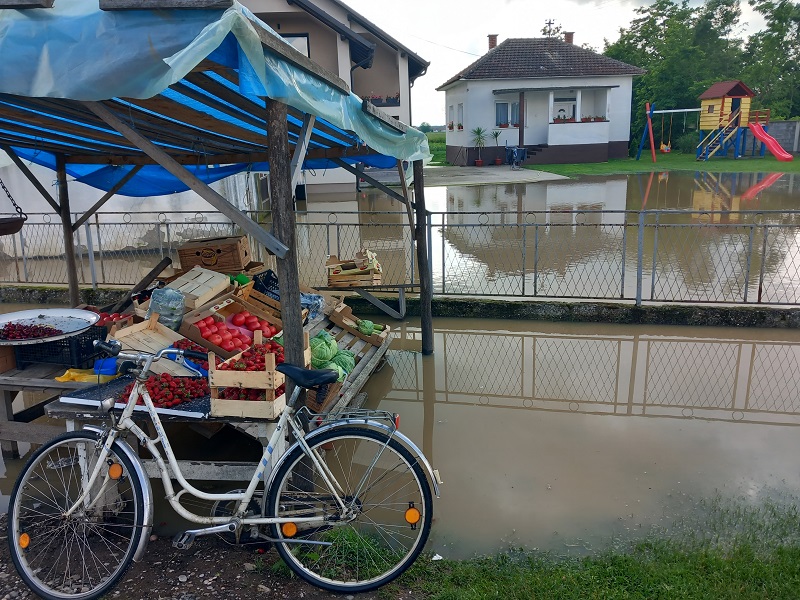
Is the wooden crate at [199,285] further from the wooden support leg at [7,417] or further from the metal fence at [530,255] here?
the metal fence at [530,255]

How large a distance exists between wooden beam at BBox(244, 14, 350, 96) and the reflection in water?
285cm

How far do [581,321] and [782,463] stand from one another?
12.1ft

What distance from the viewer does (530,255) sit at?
11.8m

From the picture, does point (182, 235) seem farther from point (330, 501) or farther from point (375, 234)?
point (330, 501)

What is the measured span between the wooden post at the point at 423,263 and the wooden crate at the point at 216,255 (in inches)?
78.9

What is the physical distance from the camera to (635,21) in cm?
4806

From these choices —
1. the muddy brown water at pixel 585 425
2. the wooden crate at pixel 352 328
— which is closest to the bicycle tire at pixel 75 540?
the muddy brown water at pixel 585 425

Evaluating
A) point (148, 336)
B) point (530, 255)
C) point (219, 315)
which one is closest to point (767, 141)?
point (530, 255)

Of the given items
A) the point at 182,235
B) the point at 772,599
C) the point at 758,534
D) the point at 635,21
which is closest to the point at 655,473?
the point at 758,534

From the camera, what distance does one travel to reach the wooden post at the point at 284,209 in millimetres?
3470

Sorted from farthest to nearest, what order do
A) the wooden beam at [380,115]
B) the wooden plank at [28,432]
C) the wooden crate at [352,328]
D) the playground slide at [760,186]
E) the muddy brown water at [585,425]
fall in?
the playground slide at [760,186] < the wooden crate at [352,328] < the wooden beam at [380,115] < the wooden plank at [28,432] < the muddy brown water at [585,425]

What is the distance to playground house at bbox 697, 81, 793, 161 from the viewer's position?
31062mm

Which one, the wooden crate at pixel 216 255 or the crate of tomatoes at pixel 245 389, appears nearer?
the crate of tomatoes at pixel 245 389

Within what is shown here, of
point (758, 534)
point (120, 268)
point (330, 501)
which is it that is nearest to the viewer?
point (330, 501)
